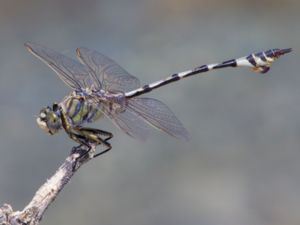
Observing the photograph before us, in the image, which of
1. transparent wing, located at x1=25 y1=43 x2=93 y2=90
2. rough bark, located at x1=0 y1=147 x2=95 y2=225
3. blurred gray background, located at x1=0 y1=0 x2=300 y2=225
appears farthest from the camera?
blurred gray background, located at x1=0 y1=0 x2=300 y2=225

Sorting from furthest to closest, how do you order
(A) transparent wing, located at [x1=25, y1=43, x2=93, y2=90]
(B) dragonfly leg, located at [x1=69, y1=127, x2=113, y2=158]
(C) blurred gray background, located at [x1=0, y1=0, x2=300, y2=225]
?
(C) blurred gray background, located at [x1=0, y1=0, x2=300, y2=225]
(A) transparent wing, located at [x1=25, y1=43, x2=93, y2=90]
(B) dragonfly leg, located at [x1=69, y1=127, x2=113, y2=158]

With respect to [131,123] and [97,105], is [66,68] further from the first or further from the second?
[131,123]

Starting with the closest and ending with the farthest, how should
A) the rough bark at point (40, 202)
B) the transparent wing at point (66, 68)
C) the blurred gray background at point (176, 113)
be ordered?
1. the rough bark at point (40, 202)
2. the transparent wing at point (66, 68)
3. the blurred gray background at point (176, 113)

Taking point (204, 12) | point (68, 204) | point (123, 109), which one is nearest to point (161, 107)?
point (123, 109)

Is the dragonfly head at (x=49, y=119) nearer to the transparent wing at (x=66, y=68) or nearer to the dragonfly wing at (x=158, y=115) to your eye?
the transparent wing at (x=66, y=68)

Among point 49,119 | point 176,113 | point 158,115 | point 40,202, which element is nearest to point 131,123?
point 158,115

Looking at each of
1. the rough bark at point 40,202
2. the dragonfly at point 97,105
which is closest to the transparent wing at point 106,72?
the dragonfly at point 97,105

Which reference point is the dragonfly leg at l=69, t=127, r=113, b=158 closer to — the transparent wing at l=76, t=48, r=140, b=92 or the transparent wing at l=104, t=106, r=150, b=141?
the transparent wing at l=104, t=106, r=150, b=141

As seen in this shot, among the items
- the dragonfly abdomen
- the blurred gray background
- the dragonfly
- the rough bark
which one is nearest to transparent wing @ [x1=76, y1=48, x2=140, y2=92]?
the dragonfly
